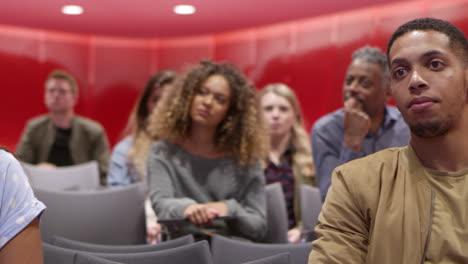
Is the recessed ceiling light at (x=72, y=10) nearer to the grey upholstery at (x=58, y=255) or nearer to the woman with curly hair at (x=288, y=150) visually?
the woman with curly hair at (x=288, y=150)

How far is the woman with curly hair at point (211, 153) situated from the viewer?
10.1ft

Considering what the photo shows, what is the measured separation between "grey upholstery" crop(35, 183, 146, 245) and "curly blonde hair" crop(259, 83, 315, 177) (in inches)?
44.6

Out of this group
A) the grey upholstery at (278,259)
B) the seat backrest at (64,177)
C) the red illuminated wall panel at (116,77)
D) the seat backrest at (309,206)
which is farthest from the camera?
the red illuminated wall panel at (116,77)

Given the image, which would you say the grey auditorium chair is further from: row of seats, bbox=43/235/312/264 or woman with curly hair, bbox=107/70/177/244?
row of seats, bbox=43/235/312/264

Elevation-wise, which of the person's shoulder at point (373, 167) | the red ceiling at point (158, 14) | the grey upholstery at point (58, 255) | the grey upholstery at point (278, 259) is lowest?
the grey upholstery at point (58, 255)

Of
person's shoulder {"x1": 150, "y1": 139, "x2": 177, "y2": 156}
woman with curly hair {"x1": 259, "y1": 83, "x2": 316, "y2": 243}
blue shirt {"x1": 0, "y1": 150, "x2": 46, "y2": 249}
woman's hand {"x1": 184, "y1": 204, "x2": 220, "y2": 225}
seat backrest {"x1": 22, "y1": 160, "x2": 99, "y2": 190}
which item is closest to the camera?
blue shirt {"x1": 0, "y1": 150, "x2": 46, "y2": 249}

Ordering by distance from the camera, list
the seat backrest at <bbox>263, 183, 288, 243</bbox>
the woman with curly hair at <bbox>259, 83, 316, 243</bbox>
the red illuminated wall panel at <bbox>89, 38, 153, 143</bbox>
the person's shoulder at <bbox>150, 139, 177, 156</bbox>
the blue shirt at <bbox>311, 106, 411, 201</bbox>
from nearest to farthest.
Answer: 1. the blue shirt at <bbox>311, 106, 411, 201</bbox>
2. the person's shoulder at <bbox>150, 139, 177, 156</bbox>
3. the seat backrest at <bbox>263, 183, 288, 243</bbox>
4. the woman with curly hair at <bbox>259, 83, 316, 243</bbox>
5. the red illuminated wall panel at <bbox>89, 38, 153, 143</bbox>

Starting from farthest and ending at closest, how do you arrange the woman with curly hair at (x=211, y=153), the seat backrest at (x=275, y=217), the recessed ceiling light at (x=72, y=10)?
1. the recessed ceiling light at (x=72, y=10)
2. the seat backrest at (x=275, y=217)
3. the woman with curly hair at (x=211, y=153)

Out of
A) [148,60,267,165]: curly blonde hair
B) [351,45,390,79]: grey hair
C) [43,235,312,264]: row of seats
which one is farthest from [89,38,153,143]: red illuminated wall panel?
[43,235,312,264]: row of seats

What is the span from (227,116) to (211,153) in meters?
0.27

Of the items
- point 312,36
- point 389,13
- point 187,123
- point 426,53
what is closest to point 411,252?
point 426,53

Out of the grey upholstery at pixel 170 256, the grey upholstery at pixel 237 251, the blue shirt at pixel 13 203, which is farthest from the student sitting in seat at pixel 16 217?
the grey upholstery at pixel 237 251

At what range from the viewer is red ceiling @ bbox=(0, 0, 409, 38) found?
589cm

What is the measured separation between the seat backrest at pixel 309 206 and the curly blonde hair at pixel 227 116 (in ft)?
1.19
